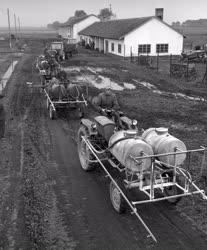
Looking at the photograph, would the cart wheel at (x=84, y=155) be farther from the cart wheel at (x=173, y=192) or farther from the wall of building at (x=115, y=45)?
the wall of building at (x=115, y=45)

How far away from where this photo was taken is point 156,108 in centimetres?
1641

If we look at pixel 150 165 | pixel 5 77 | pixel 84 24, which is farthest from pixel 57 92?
pixel 84 24

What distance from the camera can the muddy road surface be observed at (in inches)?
250

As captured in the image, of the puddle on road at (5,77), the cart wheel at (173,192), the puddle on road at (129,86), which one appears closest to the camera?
the cart wheel at (173,192)

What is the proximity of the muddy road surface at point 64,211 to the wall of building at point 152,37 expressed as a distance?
3184 centimetres

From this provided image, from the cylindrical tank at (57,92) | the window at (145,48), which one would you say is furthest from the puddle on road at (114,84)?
the window at (145,48)

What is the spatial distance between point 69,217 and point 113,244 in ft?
4.21

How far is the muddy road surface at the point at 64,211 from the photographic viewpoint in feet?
20.8

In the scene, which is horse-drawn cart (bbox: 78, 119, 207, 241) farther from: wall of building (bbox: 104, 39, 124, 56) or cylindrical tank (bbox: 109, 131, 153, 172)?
wall of building (bbox: 104, 39, 124, 56)

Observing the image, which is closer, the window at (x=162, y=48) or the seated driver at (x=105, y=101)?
the seated driver at (x=105, y=101)

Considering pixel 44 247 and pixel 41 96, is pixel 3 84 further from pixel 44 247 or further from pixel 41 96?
pixel 44 247

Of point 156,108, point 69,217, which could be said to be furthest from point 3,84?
point 69,217

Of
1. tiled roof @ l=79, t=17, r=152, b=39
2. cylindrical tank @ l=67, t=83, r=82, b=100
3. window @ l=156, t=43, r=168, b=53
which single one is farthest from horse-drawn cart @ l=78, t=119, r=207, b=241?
window @ l=156, t=43, r=168, b=53

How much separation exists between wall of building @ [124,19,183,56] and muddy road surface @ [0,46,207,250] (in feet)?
104
